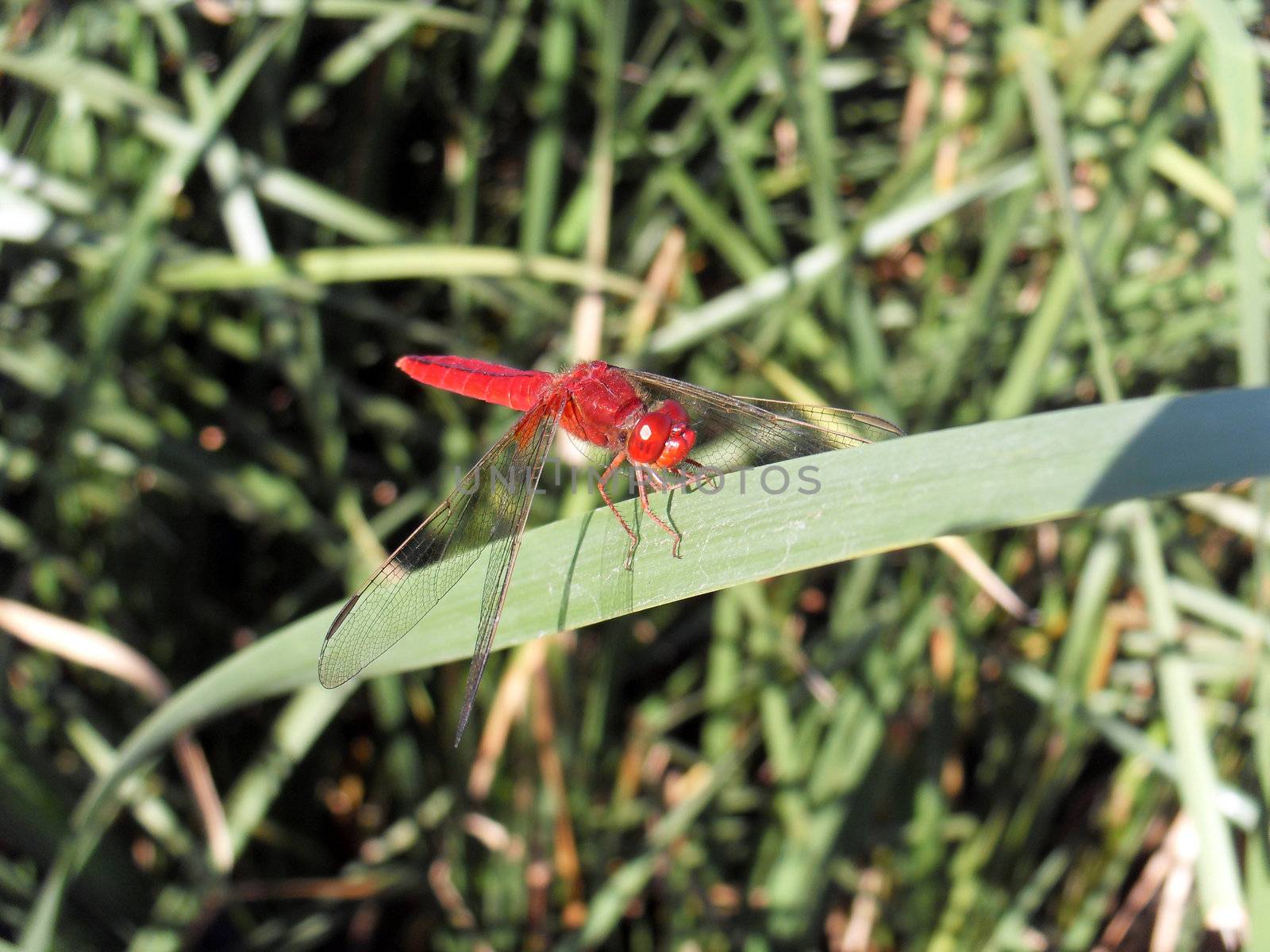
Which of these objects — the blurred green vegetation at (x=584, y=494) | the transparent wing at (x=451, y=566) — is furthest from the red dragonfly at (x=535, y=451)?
the blurred green vegetation at (x=584, y=494)

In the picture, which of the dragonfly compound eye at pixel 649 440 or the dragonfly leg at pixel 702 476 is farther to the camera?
the dragonfly compound eye at pixel 649 440

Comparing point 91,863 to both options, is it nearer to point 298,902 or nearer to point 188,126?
point 298,902

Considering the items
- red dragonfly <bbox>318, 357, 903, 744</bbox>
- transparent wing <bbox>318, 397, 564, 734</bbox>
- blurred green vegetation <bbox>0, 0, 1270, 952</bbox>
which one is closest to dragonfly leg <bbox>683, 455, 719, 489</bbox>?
red dragonfly <bbox>318, 357, 903, 744</bbox>

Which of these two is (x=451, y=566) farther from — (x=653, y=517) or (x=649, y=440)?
(x=649, y=440)

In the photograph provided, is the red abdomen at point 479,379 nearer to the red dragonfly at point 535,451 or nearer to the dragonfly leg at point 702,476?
the red dragonfly at point 535,451

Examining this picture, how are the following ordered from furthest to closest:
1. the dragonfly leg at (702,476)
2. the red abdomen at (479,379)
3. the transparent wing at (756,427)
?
the red abdomen at (479,379)
the transparent wing at (756,427)
the dragonfly leg at (702,476)

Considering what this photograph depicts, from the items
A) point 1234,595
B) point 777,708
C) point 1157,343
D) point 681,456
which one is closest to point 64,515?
point 681,456

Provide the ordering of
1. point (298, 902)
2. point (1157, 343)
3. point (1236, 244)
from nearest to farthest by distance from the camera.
Answer: 1. point (1236, 244)
2. point (1157, 343)
3. point (298, 902)

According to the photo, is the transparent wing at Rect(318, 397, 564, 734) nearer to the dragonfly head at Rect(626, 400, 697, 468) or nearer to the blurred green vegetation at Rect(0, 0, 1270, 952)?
the dragonfly head at Rect(626, 400, 697, 468)
